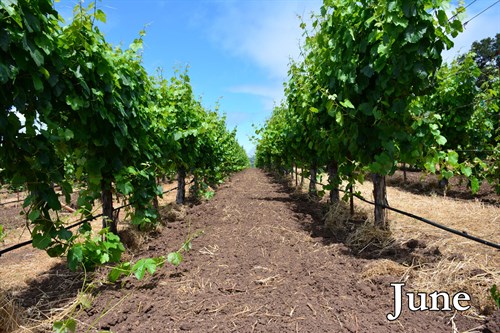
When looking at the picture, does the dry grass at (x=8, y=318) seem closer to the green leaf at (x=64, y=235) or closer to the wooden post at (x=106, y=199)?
the green leaf at (x=64, y=235)

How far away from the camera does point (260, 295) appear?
284 cm

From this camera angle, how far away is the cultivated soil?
2.36 metres

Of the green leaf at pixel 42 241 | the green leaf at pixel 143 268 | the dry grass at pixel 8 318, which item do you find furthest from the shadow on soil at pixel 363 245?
the dry grass at pixel 8 318

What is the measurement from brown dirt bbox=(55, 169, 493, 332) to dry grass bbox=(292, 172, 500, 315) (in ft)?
0.70

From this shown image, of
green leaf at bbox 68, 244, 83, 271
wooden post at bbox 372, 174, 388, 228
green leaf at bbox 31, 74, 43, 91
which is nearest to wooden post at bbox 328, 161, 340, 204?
wooden post at bbox 372, 174, 388, 228

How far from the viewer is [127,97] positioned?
402 cm

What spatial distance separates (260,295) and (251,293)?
10 centimetres

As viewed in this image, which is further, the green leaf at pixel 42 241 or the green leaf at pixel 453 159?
the green leaf at pixel 453 159

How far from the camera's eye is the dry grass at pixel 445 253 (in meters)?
2.66

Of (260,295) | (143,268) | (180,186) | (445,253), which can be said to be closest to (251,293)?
(260,295)

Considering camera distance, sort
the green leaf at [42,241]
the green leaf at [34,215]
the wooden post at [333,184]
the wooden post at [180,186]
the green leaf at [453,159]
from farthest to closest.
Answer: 1. the wooden post at [180,186]
2. the wooden post at [333,184]
3. the green leaf at [453,159]
4. the green leaf at [42,241]
5. the green leaf at [34,215]

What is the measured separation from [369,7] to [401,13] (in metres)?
0.74

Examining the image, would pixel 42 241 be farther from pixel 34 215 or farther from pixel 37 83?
pixel 37 83

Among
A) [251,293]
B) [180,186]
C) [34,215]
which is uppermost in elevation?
[34,215]
